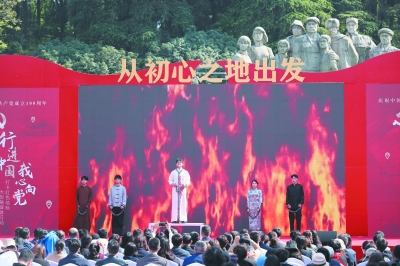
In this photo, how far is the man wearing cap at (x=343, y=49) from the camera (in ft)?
50.6

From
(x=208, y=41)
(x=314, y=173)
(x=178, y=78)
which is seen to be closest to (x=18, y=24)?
(x=208, y=41)

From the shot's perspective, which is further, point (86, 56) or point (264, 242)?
point (86, 56)

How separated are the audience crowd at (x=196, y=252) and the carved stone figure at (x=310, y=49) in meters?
5.59

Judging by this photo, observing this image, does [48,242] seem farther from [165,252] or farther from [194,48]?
[194,48]

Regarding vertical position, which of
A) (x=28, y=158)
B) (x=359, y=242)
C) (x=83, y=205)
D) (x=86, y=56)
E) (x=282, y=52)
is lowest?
(x=359, y=242)

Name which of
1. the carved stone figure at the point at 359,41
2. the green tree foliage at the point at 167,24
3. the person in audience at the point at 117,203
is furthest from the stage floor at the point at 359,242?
the green tree foliage at the point at 167,24

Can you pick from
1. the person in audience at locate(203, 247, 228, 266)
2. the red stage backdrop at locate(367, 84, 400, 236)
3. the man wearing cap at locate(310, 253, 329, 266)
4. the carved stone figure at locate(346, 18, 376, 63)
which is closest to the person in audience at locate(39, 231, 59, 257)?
the man wearing cap at locate(310, 253, 329, 266)

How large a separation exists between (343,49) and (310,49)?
24.6 inches

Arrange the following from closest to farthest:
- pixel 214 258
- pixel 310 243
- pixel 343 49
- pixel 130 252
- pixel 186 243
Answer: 1. pixel 214 258
2. pixel 130 252
3. pixel 186 243
4. pixel 310 243
5. pixel 343 49

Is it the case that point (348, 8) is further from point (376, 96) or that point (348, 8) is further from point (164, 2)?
point (376, 96)

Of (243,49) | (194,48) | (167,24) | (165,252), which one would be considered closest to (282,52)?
(243,49)

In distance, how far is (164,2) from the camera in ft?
81.7

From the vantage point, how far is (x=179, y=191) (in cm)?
1397

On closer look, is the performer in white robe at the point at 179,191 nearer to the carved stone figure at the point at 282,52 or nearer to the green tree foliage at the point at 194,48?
the carved stone figure at the point at 282,52
